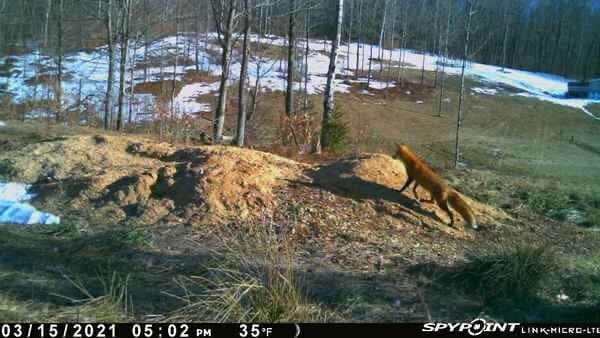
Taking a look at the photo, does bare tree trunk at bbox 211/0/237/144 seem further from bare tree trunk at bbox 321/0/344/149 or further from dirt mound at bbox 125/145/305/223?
dirt mound at bbox 125/145/305/223

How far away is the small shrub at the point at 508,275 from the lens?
5199 millimetres

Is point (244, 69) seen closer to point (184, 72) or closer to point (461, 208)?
point (461, 208)

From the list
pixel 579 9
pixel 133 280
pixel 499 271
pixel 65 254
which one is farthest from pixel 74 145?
pixel 579 9

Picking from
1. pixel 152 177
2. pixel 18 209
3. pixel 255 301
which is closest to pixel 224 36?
pixel 152 177

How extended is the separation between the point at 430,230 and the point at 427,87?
48.8 metres

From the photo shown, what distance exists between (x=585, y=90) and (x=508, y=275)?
5768cm

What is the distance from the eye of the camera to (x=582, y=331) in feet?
14.2

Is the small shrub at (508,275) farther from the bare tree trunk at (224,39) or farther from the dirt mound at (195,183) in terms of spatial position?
the bare tree trunk at (224,39)

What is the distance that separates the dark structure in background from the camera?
55.9m

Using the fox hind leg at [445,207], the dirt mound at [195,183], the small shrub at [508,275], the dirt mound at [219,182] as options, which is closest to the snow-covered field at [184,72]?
the dirt mound at [195,183]

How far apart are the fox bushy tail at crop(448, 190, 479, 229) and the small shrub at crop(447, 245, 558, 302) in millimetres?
1913

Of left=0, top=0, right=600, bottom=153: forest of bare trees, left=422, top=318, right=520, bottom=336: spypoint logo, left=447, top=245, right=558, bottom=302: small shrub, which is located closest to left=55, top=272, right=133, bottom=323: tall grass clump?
left=422, top=318, right=520, bottom=336: spypoint logo

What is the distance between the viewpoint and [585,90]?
184ft

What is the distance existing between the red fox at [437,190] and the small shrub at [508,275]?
1983 millimetres
